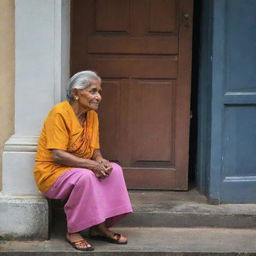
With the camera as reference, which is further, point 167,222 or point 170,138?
point 170,138

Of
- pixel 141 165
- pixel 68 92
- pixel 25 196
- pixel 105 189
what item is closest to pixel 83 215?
pixel 105 189

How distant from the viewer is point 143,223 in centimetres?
543

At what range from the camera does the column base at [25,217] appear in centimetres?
505

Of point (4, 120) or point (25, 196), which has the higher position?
point (4, 120)

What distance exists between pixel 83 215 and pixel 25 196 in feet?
1.84

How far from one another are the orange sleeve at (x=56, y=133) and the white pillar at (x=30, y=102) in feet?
0.84

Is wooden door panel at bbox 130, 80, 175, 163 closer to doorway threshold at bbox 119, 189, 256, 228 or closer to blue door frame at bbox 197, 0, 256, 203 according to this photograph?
blue door frame at bbox 197, 0, 256, 203

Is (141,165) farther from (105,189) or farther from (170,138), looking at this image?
(105,189)

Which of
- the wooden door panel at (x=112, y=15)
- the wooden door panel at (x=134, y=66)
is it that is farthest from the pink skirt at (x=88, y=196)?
the wooden door panel at (x=112, y=15)

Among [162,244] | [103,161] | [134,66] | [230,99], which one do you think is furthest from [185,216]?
[134,66]

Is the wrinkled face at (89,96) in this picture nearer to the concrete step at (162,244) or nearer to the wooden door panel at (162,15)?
the concrete step at (162,244)

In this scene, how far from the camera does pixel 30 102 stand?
5066 mm

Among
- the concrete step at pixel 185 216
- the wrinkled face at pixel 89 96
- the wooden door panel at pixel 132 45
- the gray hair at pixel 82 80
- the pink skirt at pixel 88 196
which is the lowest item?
the concrete step at pixel 185 216

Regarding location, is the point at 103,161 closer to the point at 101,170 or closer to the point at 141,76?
the point at 101,170
